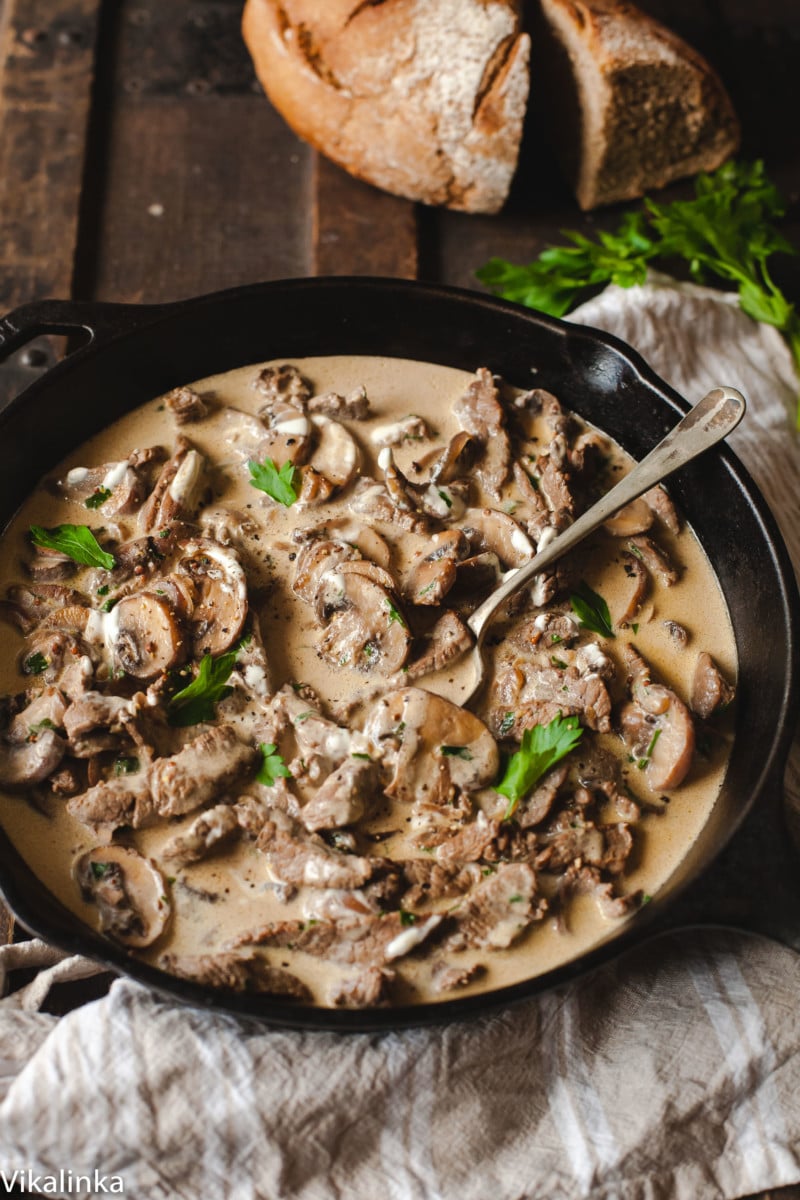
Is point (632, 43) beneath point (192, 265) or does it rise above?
above

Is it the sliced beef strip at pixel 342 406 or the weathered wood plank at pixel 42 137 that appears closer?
the sliced beef strip at pixel 342 406

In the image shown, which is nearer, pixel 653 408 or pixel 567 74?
pixel 653 408

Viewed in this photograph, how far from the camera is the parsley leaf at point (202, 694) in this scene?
3.06 metres

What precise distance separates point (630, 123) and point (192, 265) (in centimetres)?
172

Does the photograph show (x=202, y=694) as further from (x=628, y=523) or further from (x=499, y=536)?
(x=628, y=523)

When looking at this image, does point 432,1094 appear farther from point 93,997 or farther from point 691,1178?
point 93,997

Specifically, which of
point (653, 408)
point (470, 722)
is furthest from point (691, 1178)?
point (653, 408)

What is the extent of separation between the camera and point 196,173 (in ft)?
15.4

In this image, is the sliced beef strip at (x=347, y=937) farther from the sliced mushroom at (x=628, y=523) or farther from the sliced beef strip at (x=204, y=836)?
the sliced mushroom at (x=628, y=523)

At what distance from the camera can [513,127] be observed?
4.23 metres

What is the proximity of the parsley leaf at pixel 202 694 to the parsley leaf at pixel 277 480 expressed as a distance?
554mm

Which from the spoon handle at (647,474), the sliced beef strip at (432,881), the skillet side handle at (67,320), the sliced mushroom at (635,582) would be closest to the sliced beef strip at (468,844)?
the sliced beef strip at (432,881)

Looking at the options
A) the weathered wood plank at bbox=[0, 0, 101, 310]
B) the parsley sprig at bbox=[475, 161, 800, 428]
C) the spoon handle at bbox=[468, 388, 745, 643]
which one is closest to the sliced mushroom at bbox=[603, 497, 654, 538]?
the spoon handle at bbox=[468, 388, 745, 643]

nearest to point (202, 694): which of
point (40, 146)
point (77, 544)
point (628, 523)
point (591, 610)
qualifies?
point (77, 544)
